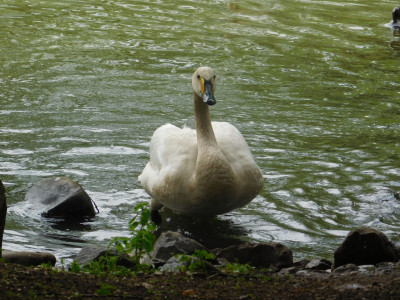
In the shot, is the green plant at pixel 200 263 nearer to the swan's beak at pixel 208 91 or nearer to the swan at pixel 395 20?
the swan's beak at pixel 208 91

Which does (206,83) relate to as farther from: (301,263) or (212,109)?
(212,109)

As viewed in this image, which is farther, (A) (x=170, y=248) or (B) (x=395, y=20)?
(B) (x=395, y=20)

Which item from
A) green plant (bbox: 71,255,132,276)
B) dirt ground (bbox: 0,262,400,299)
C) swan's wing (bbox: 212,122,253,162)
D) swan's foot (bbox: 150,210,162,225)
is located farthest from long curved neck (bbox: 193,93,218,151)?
dirt ground (bbox: 0,262,400,299)

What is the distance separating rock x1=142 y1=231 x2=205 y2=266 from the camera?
21.2 ft

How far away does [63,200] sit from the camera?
809 centimetres

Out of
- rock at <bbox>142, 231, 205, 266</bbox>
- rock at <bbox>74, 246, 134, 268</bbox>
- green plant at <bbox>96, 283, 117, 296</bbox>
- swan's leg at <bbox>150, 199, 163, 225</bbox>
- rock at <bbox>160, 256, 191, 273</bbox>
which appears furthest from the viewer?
swan's leg at <bbox>150, 199, 163, 225</bbox>

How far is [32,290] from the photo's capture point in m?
4.80

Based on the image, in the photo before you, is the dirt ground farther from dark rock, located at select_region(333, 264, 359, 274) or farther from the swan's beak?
the swan's beak

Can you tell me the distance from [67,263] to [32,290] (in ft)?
6.51

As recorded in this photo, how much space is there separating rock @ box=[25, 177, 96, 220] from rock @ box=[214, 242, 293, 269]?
6.84 feet

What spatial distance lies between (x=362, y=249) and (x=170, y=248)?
160 cm

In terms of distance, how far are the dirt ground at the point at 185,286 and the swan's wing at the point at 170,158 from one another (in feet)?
6.98

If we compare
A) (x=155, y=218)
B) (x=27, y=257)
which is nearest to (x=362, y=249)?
(x=155, y=218)

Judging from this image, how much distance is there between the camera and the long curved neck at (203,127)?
7.63 meters
